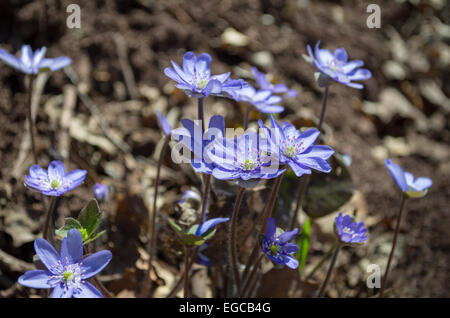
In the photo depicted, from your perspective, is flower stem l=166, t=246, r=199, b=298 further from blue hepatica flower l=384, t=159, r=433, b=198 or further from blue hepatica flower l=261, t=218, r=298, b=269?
blue hepatica flower l=384, t=159, r=433, b=198

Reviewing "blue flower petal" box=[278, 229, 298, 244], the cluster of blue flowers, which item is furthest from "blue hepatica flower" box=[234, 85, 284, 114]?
"blue flower petal" box=[278, 229, 298, 244]

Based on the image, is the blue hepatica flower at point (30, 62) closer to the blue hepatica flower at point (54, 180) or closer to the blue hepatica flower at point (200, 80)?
the blue hepatica flower at point (54, 180)

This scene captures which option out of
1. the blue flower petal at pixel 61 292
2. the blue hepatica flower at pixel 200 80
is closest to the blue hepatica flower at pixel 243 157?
the blue hepatica flower at pixel 200 80

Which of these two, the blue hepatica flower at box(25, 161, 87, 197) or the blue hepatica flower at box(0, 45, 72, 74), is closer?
the blue hepatica flower at box(25, 161, 87, 197)

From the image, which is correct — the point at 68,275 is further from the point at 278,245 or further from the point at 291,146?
the point at 291,146

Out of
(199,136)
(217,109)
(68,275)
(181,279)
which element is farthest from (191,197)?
(217,109)

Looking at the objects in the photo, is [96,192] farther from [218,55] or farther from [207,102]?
[218,55]
